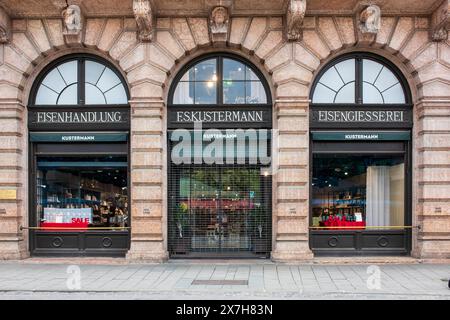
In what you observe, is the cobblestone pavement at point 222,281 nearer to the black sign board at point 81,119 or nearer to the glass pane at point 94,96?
the black sign board at point 81,119

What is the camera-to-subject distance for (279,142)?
1285cm

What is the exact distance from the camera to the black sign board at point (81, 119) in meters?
13.3

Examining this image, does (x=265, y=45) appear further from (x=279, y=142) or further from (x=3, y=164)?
(x=3, y=164)

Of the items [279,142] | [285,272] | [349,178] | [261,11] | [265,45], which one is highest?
[261,11]

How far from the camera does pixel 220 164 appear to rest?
43.7 feet

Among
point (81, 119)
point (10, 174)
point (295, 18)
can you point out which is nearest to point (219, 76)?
point (295, 18)

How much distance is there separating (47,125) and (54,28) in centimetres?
302

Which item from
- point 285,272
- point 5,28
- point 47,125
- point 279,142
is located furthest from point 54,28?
point 285,272

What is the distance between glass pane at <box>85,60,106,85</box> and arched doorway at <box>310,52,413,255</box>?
6826 millimetres

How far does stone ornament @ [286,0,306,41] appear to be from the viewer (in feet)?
39.5

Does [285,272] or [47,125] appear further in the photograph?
[47,125]

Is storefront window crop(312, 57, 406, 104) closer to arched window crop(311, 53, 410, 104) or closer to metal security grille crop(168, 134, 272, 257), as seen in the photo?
arched window crop(311, 53, 410, 104)

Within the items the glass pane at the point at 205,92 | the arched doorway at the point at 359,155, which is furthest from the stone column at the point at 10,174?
the arched doorway at the point at 359,155

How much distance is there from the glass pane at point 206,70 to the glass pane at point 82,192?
3.56 metres
